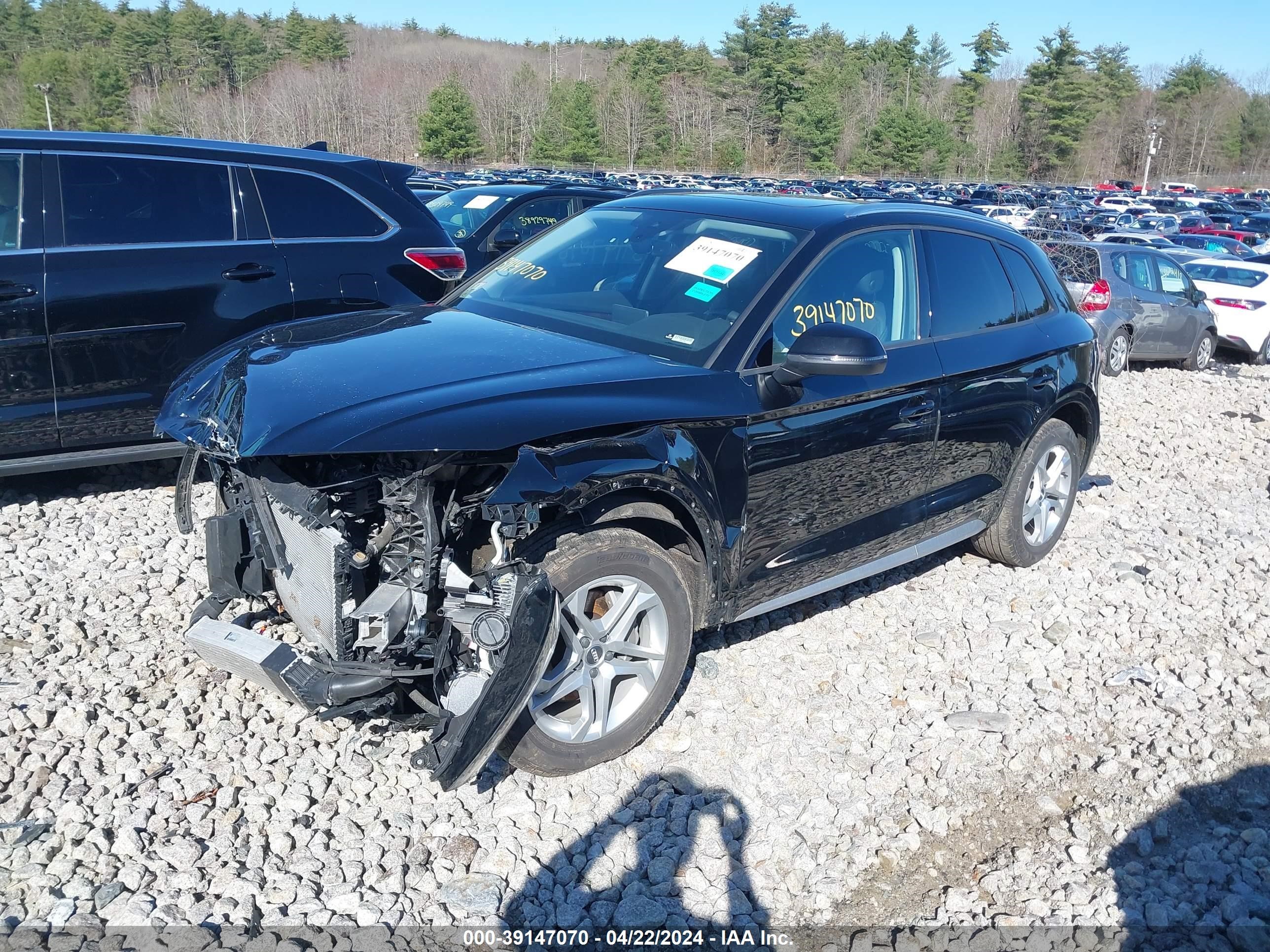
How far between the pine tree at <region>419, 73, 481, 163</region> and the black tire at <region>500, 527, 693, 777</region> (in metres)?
87.8

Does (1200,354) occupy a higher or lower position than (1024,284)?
lower

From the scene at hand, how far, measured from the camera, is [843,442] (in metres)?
4.05

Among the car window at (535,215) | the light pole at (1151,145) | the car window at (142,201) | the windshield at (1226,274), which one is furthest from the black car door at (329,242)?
the light pole at (1151,145)

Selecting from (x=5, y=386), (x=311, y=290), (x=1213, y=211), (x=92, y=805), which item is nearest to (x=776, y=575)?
(x=92, y=805)

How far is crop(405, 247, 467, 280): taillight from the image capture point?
6234 millimetres

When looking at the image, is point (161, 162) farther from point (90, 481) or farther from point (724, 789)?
point (724, 789)

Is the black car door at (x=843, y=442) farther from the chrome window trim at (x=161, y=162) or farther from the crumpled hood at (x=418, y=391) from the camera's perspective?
the chrome window trim at (x=161, y=162)

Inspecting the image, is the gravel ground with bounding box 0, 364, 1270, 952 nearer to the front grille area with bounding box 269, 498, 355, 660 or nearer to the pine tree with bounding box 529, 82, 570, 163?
the front grille area with bounding box 269, 498, 355, 660

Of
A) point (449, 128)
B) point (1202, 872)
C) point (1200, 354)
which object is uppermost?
point (449, 128)

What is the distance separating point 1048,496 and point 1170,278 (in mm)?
9557

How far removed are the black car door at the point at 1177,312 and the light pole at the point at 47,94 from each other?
68.2 meters

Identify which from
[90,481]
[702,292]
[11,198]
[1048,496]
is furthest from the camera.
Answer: [90,481]

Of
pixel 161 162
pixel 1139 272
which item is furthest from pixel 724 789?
pixel 1139 272

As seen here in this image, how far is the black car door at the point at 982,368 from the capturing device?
465 cm
